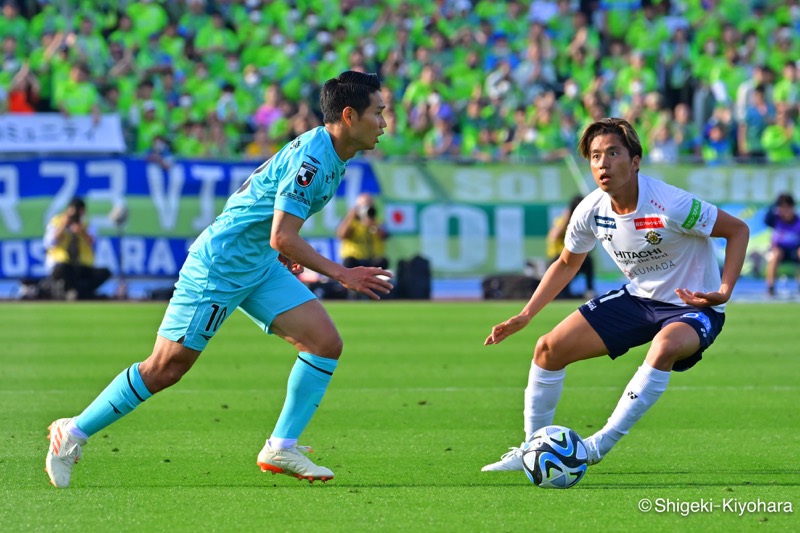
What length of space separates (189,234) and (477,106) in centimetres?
620

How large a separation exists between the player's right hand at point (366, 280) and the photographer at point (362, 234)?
1452 centimetres

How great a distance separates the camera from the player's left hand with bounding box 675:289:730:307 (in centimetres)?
685

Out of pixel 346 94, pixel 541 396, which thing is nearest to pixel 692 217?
pixel 541 396

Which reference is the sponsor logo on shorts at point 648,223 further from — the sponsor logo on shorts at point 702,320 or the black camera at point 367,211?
the black camera at point 367,211

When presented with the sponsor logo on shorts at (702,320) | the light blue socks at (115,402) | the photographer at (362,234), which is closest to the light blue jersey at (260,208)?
the light blue socks at (115,402)

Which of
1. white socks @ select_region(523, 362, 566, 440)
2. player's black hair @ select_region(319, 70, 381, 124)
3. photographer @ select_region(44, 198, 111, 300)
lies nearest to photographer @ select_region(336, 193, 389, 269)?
photographer @ select_region(44, 198, 111, 300)

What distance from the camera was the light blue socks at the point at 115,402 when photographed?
22.9 feet

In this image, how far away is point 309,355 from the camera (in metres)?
7.17

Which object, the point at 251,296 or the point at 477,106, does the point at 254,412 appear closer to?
the point at 251,296

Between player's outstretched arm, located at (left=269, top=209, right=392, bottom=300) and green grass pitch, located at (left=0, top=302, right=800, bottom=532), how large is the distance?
A: 42.3 inches

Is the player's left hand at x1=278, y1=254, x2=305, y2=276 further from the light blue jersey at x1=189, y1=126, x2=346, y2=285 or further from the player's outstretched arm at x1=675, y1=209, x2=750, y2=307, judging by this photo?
the player's outstretched arm at x1=675, y1=209, x2=750, y2=307

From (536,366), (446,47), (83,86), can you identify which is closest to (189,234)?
(83,86)

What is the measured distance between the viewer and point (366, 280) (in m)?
6.59

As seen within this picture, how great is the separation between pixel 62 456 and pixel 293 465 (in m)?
1.21
